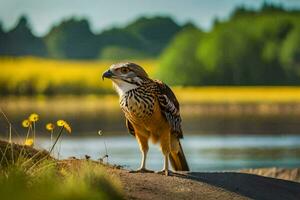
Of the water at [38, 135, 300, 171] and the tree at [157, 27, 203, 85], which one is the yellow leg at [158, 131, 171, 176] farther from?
the tree at [157, 27, 203, 85]

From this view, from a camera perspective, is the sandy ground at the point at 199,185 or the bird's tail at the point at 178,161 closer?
the sandy ground at the point at 199,185

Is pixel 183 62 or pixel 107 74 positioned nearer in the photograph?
pixel 107 74

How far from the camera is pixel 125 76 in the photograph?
12508 millimetres

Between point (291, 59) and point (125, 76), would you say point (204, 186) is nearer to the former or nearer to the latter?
point (125, 76)

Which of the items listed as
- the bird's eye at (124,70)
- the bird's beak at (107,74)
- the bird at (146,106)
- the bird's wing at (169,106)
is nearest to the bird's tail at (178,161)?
the bird at (146,106)

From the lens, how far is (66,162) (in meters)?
13.2

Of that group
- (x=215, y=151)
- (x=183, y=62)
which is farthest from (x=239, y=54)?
(x=215, y=151)

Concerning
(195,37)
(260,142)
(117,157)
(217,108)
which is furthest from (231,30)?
(117,157)

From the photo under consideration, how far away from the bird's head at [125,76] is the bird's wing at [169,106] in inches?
17.0

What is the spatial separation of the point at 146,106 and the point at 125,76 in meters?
0.46

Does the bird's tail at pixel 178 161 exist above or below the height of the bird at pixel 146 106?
below

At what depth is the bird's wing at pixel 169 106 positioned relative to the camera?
12945 millimetres

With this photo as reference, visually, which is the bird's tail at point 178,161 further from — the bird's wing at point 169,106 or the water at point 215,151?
the water at point 215,151

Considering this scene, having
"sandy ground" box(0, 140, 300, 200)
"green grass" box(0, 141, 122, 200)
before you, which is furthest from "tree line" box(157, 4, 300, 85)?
"green grass" box(0, 141, 122, 200)
